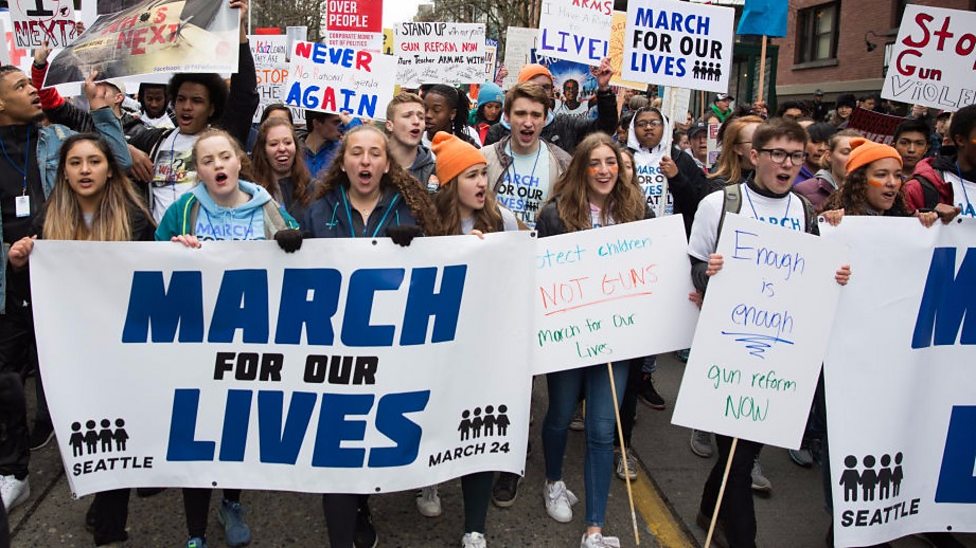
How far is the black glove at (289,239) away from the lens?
3051 millimetres

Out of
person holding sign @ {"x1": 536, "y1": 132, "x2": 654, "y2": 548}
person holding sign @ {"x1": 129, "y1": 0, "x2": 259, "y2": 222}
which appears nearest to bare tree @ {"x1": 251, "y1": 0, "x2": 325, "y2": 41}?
person holding sign @ {"x1": 129, "y1": 0, "x2": 259, "y2": 222}

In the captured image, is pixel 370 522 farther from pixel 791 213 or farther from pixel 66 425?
pixel 791 213

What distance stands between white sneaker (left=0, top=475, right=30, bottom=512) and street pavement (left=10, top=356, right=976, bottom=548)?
0.04m

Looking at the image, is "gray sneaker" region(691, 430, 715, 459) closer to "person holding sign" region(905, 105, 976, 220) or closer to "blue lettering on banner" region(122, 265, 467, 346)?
"person holding sign" region(905, 105, 976, 220)

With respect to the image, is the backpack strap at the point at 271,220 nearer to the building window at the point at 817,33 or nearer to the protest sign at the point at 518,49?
the protest sign at the point at 518,49

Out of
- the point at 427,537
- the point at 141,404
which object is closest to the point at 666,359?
the point at 427,537

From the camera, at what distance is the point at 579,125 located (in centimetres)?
525

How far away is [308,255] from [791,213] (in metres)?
2.20

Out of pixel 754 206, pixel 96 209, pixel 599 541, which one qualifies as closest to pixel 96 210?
pixel 96 209

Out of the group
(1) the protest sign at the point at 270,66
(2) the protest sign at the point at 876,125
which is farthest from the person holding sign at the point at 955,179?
(1) the protest sign at the point at 270,66

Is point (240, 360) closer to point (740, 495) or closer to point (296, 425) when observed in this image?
point (296, 425)

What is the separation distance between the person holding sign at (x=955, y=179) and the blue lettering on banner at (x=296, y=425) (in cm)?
285

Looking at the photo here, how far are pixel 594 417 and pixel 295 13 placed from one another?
35.5m

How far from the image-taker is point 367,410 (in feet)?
10.4
